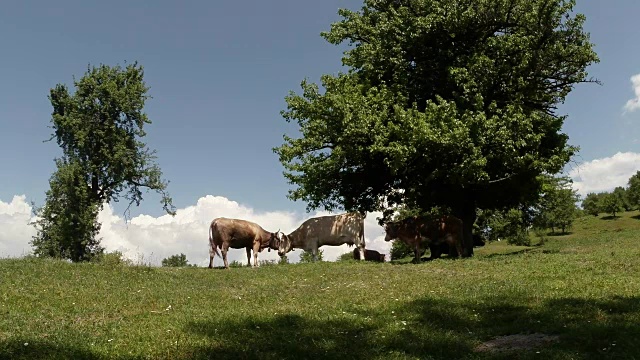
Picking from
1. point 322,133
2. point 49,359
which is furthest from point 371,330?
point 322,133

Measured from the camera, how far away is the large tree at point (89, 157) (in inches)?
1871

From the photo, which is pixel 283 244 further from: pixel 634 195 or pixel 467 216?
pixel 634 195

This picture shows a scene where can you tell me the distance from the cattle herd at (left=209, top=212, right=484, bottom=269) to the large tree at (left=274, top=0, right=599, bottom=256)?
2.07 m

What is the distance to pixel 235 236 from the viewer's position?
Result: 1153 inches

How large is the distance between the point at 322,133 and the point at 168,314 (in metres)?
18.1

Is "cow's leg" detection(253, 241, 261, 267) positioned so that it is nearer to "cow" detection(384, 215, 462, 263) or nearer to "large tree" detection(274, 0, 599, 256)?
"large tree" detection(274, 0, 599, 256)

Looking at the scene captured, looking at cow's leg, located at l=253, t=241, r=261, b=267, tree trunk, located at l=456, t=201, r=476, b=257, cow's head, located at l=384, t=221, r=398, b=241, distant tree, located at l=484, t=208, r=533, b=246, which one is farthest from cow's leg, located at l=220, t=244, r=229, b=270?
distant tree, located at l=484, t=208, r=533, b=246

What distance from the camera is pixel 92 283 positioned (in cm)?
1847

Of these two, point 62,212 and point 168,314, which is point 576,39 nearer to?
point 168,314

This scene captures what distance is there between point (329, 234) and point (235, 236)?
7604mm

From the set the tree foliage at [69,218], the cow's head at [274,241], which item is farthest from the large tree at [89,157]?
the cow's head at [274,241]

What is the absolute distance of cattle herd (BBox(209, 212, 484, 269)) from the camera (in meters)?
28.9

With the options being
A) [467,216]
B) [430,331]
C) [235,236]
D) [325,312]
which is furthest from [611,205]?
[430,331]

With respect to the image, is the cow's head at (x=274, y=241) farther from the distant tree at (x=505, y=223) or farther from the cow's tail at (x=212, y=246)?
the distant tree at (x=505, y=223)
